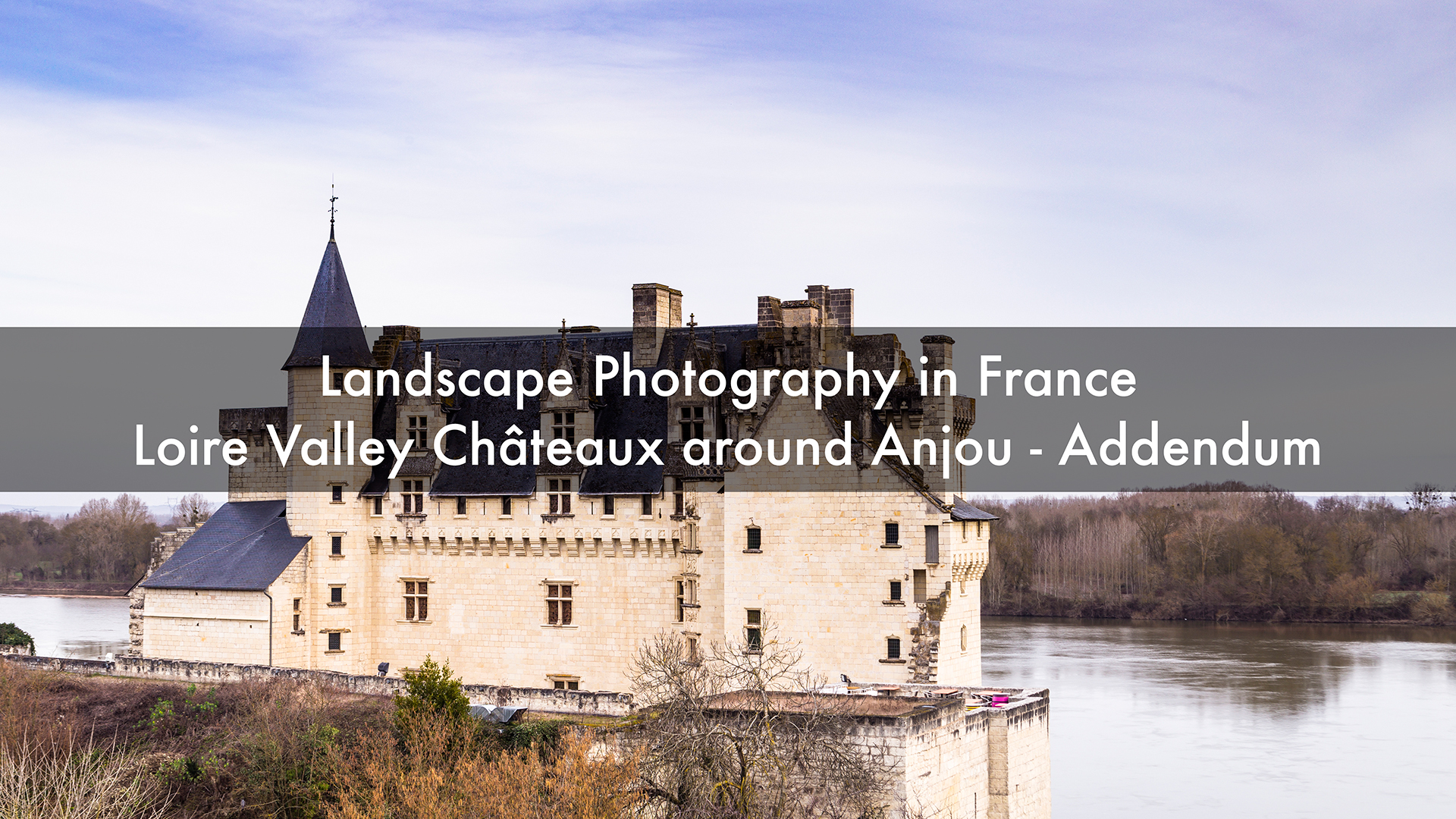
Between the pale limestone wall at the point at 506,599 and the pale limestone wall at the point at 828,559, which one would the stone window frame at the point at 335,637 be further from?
the pale limestone wall at the point at 828,559

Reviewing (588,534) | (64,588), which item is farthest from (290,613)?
(64,588)

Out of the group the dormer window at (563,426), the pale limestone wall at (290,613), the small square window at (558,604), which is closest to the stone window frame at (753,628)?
the small square window at (558,604)

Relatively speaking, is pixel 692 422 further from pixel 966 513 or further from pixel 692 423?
pixel 966 513

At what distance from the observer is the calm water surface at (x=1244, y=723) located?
32125 mm

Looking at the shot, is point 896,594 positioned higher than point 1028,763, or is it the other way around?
point 896,594

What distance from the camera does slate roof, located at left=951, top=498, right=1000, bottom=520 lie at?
2681 centimetres

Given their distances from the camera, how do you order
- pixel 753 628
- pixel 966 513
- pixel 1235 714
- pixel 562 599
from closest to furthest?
pixel 753 628 → pixel 966 513 → pixel 562 599 → pixel 1235 714

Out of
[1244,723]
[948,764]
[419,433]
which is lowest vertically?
[1244,723]

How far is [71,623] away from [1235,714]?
156 feet

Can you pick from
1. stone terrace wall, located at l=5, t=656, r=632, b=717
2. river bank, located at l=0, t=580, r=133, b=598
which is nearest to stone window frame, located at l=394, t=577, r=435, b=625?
stone terrace wall, located at l=5, t=656, r=632, b=717

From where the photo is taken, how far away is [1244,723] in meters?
38.8

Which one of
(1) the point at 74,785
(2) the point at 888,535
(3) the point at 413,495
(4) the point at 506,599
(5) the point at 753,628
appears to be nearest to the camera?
(1) the point at 74,785

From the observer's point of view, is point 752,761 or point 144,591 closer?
point 752,761

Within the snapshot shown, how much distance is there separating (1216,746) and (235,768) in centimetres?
2409
